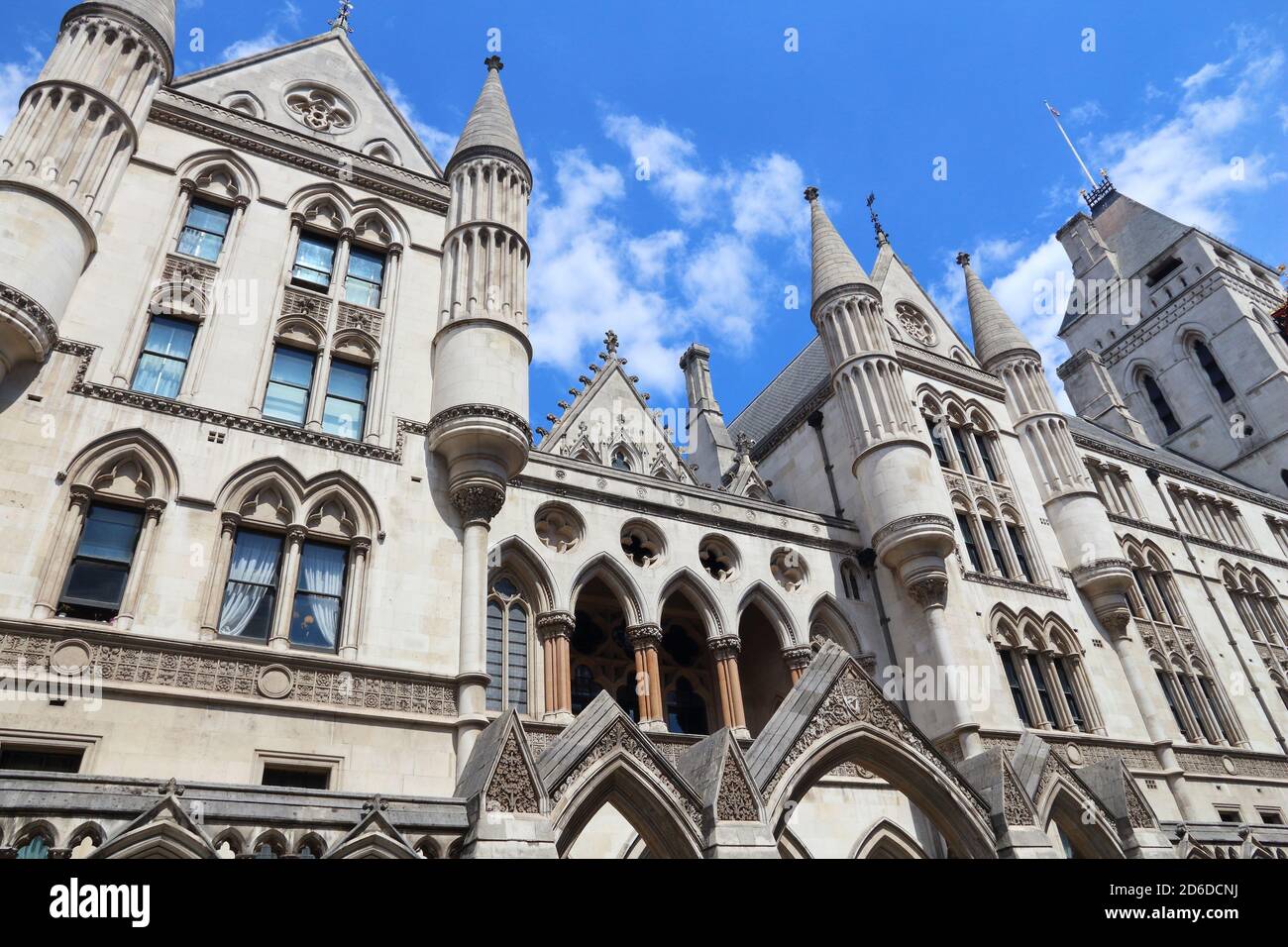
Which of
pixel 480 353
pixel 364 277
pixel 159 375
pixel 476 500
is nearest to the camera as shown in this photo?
pixel 159 375

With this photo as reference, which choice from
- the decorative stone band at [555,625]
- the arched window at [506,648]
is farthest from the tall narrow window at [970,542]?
the arched window at [506,648]

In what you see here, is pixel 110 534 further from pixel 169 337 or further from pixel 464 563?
pixel 464 563

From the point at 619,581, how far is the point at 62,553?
→ 10384mm

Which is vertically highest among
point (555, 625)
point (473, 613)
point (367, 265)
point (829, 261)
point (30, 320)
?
point (829, 261)

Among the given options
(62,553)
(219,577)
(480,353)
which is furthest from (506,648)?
(62,553)

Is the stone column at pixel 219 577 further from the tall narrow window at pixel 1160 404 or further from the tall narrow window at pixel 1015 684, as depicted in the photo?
the tall narrow window at pixel 1160 404

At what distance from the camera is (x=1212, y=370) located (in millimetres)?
47750

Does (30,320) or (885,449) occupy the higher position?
(885,449)

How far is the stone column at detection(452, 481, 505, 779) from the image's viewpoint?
12570 mm

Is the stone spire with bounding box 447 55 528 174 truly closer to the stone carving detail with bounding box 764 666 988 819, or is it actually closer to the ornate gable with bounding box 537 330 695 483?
the ornate gable with bounding box 537 330 695 483

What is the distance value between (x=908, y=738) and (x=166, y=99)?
60.1 feet

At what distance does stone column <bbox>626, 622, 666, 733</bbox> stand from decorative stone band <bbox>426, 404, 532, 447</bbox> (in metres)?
5.48
